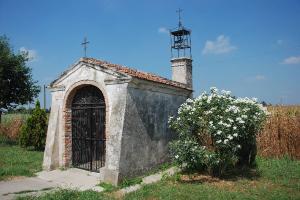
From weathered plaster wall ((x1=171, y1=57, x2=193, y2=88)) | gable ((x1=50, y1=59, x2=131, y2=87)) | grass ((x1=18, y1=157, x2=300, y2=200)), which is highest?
weathered plaster wall ((x1=171, y1=57, x2=193, y2=88))

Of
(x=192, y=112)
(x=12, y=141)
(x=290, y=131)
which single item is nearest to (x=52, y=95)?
(x=192, y=112)

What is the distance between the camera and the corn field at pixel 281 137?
12414 millimetres

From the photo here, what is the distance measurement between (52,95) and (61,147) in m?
2.13

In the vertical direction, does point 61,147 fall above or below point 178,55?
below

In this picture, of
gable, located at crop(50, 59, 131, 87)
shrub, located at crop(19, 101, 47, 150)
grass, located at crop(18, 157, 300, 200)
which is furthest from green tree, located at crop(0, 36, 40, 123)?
grass, located at crop(18, 157, 300, 200)

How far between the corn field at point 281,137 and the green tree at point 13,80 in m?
14.6

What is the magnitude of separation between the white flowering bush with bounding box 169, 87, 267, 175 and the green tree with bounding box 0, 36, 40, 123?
13.0m

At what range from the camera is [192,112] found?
975 cm

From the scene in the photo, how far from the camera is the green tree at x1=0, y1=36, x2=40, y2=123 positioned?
60.7 feet

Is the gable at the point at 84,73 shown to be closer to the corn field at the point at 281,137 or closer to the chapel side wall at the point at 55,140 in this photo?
the chapel side wall at the point at 55,140

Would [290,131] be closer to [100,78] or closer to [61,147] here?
[100,78]

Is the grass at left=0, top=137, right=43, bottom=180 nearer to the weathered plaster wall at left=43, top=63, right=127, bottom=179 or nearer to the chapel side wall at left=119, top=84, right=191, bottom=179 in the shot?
the weathered plaster wall at left=43, top=63, right=127, bottom=179

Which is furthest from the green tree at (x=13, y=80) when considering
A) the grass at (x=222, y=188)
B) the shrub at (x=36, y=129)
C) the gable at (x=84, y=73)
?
the grass at (x=222, y=188)

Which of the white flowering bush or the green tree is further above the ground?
the green tree
